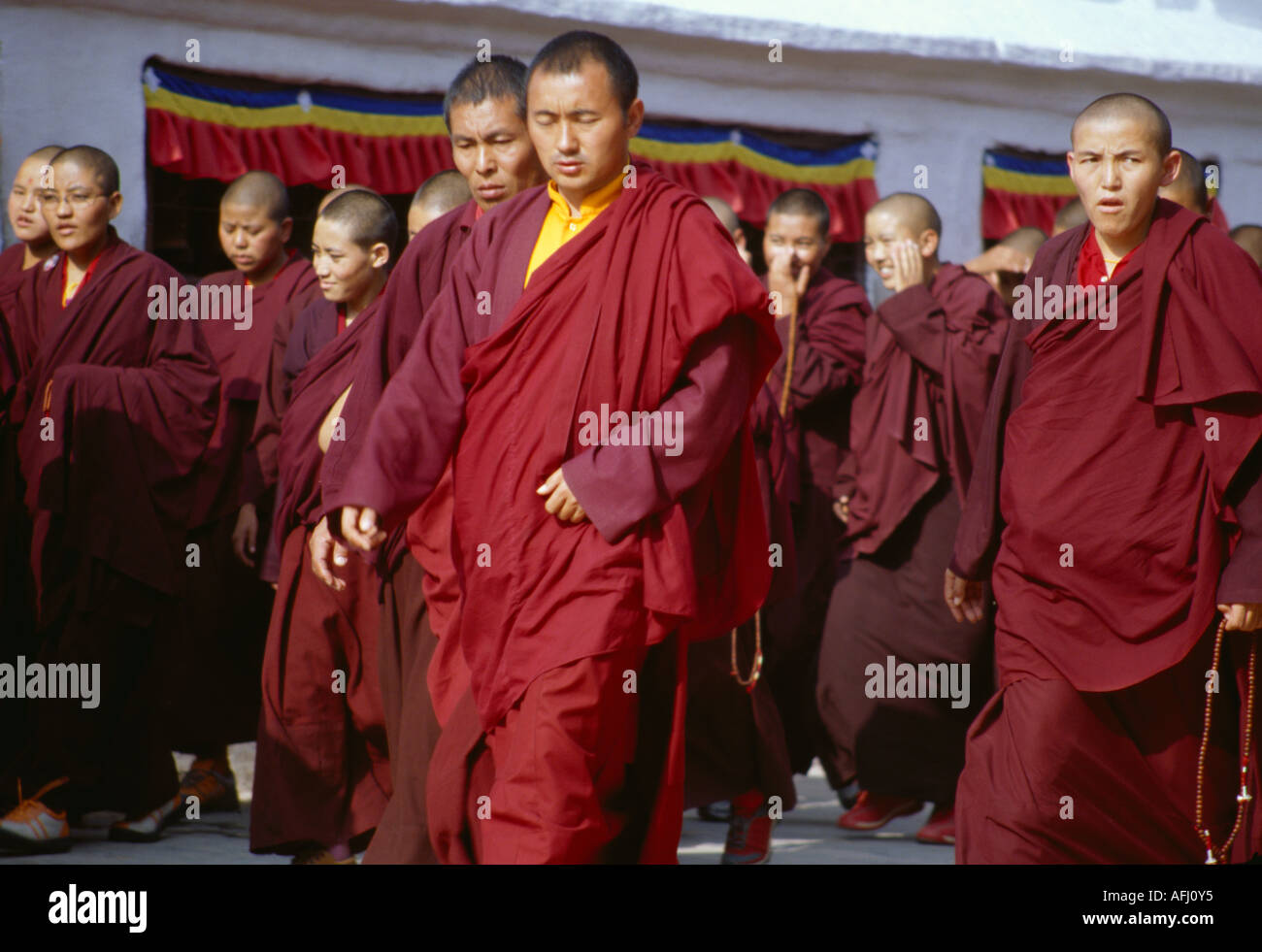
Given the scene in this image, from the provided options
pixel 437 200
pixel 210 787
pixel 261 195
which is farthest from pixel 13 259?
pixel 437 200

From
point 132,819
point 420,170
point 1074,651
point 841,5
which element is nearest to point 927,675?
point 1074,651

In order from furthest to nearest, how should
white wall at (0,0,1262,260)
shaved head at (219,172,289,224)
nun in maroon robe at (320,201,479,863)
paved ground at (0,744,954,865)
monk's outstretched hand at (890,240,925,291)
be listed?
white wall at (0,0,1262,260), shaved head at (219,172,289,224), monk's outstretched hand at (890,240,925,291), paved ground at (0,744,954,865), nun in maroon robe at (320,201,479,863)

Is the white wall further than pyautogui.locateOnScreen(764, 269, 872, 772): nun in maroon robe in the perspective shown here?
Yes

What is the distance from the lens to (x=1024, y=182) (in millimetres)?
10891

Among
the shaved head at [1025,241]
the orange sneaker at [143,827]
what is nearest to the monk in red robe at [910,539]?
the shaved head at [1025,241]

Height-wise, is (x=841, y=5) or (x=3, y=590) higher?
(x=841, y=5)

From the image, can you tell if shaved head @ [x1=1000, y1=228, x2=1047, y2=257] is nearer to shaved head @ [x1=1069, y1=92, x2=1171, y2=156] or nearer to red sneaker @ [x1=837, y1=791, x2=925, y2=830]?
red sneaker @ [x1=837, y1=791, x2=925, y2=830]

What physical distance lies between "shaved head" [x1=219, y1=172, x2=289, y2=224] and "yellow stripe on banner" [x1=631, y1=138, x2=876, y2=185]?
120 inches

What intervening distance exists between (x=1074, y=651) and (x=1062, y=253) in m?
0.94

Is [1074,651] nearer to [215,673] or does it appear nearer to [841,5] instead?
[215,673]

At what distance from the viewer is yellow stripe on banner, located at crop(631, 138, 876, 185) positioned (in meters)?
9.63

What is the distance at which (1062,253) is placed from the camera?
4.14 metres

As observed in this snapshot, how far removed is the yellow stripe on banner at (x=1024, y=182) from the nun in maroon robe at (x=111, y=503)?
253 inches

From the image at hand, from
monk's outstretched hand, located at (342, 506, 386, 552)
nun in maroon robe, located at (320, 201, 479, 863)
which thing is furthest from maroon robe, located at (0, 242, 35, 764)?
monk's outstretched hand, located at (342, 506, 386, 552)
